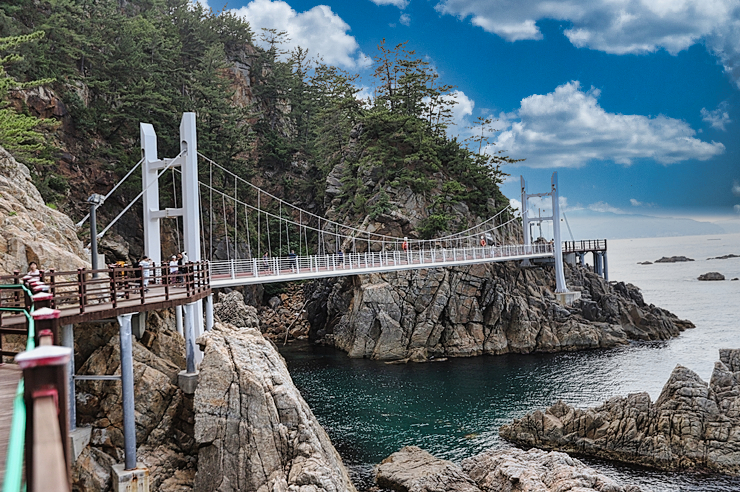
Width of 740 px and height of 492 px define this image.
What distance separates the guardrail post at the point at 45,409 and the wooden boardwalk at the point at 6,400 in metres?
1.41

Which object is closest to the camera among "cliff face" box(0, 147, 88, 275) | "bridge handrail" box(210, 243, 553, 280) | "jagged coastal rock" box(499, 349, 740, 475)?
"cliff face" box(0, 147, 88, 275)

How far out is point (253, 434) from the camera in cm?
1129

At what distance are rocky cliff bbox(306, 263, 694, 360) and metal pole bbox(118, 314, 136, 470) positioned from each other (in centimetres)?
1987

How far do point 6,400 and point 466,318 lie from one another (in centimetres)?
2822

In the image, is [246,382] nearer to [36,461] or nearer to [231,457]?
[231,457]

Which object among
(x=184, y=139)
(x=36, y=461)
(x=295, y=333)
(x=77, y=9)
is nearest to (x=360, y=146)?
(x=295, y=333)

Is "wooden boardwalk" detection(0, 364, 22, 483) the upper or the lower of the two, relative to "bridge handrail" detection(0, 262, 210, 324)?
lower

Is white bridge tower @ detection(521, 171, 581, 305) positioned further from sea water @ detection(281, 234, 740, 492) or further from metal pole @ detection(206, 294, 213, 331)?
metal pole @ detection(206, 294, 213, 331)

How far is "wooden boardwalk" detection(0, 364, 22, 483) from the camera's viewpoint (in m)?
3.67

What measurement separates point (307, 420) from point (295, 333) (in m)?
24.4

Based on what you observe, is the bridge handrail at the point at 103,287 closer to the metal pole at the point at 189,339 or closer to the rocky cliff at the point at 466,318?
the metal pole at the point at 189,339

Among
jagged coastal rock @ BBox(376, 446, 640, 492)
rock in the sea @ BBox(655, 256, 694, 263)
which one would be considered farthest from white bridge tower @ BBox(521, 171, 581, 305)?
rock in the sea @ BBox(655, 256, 694, 263)

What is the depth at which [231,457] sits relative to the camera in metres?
11.1

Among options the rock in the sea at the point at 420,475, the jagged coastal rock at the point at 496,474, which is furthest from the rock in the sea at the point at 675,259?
the rock in the sea at the point at 420,475
